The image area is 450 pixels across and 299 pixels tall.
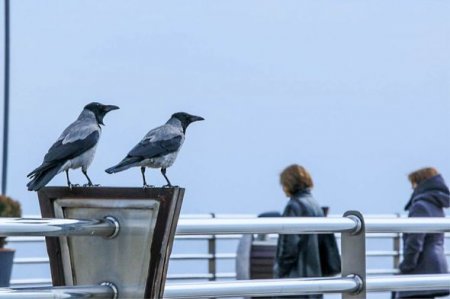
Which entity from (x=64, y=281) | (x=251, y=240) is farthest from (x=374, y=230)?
(x=251, y=240)

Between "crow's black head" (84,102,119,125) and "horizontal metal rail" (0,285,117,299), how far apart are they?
1716 millimetres

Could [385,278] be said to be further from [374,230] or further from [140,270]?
[140,270]

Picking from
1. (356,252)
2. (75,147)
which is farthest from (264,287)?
(75,147)

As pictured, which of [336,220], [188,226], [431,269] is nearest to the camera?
[188,226]

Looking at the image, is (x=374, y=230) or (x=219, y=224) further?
(x=374, y=230)

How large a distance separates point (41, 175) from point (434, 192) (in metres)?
6.44

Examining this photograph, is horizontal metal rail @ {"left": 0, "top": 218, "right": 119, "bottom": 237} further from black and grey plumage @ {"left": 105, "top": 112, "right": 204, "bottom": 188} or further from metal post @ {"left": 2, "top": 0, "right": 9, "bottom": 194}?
metal post @ {"left": 2, "top": 0, "right": 9, "bottom": 194}

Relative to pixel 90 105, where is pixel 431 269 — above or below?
below

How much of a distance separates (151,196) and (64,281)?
422mm

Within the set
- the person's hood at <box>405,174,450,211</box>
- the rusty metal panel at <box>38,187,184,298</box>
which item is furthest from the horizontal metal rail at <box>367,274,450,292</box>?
the person's hood at <box>405,174,450,211</box>

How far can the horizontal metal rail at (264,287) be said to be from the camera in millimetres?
5055

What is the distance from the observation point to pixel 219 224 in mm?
5148

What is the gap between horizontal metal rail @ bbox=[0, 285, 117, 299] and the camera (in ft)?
13.4

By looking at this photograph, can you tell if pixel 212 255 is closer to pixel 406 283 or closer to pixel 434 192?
pixel 434 192
